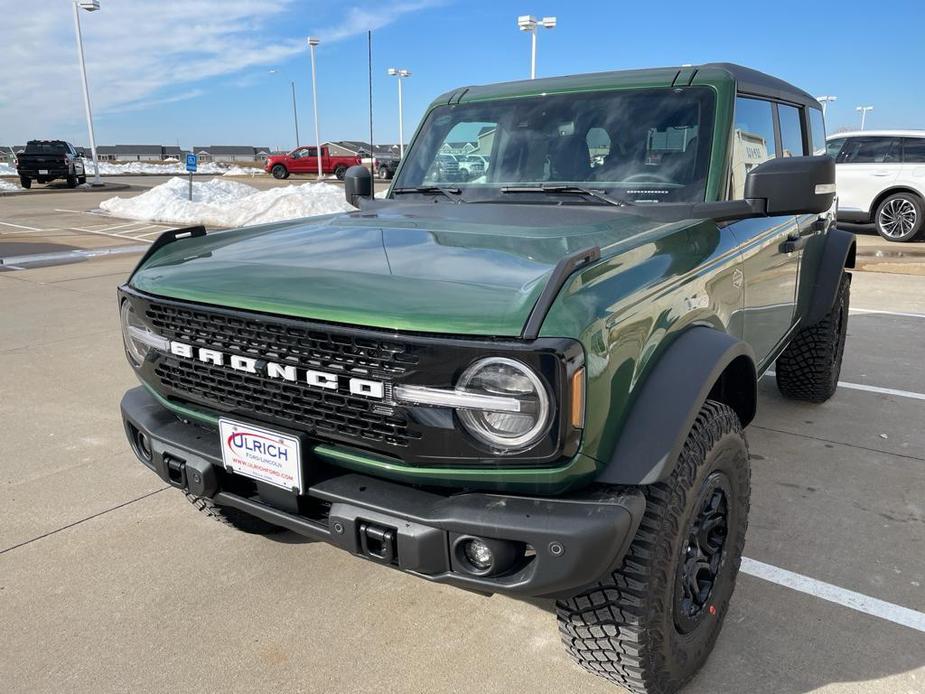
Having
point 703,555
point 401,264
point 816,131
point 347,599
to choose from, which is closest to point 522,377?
point 401,264

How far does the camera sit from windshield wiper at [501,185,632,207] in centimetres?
279

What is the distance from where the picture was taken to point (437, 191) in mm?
3283

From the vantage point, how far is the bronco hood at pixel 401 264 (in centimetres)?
173

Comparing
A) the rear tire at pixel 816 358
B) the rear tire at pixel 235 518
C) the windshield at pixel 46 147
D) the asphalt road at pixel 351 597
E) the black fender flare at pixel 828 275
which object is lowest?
the asphalt road at pixel 351 597

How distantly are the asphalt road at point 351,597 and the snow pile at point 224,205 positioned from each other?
11726mm

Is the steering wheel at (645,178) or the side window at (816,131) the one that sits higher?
the side window at (816,131)

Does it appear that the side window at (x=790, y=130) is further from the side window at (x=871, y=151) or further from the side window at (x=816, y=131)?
the side window at (x=871, y=151)

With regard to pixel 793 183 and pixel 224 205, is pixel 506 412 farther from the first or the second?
pixel 224 205

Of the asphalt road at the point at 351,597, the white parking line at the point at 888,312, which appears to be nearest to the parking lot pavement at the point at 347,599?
the asphalt road at the point at 351,597

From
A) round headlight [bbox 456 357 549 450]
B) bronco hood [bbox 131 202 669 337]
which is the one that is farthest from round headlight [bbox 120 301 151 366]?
round headlight [bbox 456 357 549 450]

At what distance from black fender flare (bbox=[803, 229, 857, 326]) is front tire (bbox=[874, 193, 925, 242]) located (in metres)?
9.00

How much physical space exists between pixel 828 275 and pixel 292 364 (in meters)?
3.41

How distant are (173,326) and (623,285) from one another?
1.41 metres

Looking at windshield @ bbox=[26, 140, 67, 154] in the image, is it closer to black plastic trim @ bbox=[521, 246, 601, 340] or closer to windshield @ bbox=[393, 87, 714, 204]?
windshield @ bbox=[393, 87, 714, 204]
